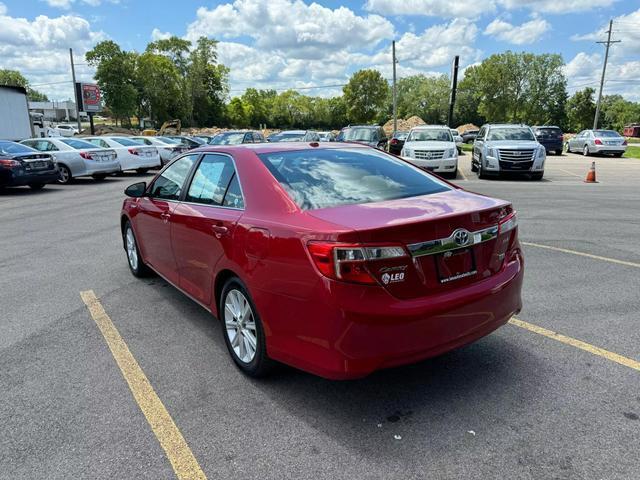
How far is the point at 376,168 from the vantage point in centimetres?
385

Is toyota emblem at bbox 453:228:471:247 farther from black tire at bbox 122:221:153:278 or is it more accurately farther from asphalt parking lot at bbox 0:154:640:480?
black tire at bbox 122:221:153:278

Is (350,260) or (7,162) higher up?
(350,260)

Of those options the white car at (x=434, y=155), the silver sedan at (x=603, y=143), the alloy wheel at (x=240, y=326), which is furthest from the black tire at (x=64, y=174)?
the silver sedan at (x=603, y=143)

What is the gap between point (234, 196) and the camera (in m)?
3.59

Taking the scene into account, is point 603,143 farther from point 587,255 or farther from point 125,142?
point 587,255

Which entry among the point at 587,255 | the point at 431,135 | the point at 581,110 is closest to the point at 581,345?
the point at 587,255

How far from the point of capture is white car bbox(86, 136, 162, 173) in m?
18.8

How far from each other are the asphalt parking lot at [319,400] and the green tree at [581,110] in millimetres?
100056

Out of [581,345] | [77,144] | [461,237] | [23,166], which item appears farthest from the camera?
[77,144]

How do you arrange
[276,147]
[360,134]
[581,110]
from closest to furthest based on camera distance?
1. [276,147]
2. [360,134]
3. [581,110]

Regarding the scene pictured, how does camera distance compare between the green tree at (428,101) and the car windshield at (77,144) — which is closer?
the car windshield at (77,144)

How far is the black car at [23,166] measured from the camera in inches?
553

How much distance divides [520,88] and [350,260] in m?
93.2

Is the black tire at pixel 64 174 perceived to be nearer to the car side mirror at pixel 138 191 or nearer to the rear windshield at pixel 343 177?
the car side mirror at pixel 138 191
